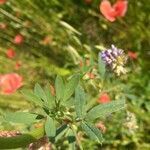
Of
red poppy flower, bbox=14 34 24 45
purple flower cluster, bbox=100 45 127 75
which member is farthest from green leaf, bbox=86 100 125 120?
red poppy flower, bbox=14 34 24 45

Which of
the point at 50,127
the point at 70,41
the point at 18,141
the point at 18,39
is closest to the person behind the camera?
the point at 18,141

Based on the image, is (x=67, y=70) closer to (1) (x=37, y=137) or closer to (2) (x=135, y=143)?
(2) (x=135, y=143)

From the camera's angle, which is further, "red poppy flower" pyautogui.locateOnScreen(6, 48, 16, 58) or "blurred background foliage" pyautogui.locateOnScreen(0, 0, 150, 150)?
"red poppy flower" pyautogui.locateOnScreen(6, 48, 16, 58)

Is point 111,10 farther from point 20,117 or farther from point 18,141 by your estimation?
point 18,141

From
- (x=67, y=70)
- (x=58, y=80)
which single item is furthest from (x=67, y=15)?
(x=58, y=80)

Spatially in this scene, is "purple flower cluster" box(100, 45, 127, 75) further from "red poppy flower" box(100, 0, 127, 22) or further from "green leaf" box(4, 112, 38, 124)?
"red poppy flower" box(100, 0, 127, 22)

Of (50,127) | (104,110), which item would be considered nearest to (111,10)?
(104,110)

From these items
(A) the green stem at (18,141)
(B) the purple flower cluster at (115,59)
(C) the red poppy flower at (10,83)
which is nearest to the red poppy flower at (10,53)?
(C) the red poppy flower at (10,83)
